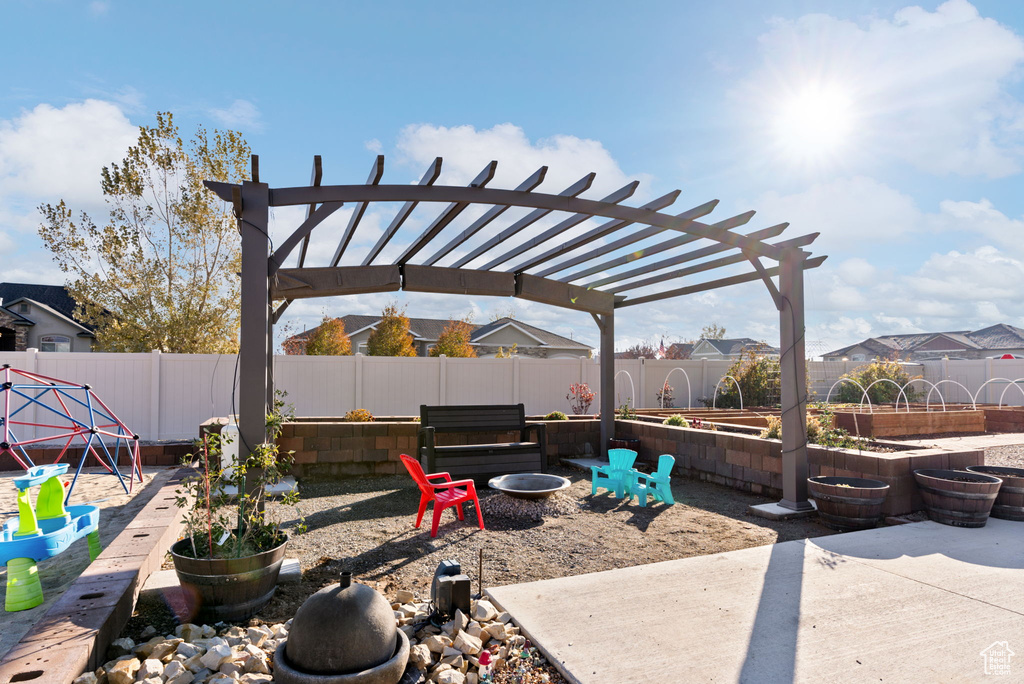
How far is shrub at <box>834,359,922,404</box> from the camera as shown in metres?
14.2

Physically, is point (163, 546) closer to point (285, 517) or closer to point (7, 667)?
point (285, 517)

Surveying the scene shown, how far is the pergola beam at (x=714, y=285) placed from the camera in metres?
5.35

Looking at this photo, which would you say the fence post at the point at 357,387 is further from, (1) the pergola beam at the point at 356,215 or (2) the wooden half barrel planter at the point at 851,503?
(2) the wooden half barrel planter at the point at 851,503

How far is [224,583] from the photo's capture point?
2.75m

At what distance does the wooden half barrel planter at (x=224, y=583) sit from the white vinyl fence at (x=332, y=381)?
602 centimetres

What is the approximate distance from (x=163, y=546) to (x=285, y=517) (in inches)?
53.7

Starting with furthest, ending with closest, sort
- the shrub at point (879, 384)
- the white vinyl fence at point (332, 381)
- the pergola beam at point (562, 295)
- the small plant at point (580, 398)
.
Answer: the shrub at point (879, 384)
the small plant at point (580, 398)
the white vinyl fence at point (332, 381)
the pergola beam at point (562, 295)

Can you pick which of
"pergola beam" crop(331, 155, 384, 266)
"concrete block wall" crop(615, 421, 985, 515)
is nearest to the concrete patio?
"concrete block wall" crop(615, 421, 985, 515)

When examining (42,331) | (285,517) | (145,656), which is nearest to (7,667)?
(145,656)

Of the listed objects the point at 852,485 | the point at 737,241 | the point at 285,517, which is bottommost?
the point at 285,517

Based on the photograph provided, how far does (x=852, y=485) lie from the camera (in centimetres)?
466

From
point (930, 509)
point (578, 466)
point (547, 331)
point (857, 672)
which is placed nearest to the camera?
point (857, 672)

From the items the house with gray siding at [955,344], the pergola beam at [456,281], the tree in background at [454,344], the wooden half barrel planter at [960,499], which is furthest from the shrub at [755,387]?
the house with gray siding at [955,344]

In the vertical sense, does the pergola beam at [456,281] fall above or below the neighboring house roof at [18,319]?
below
